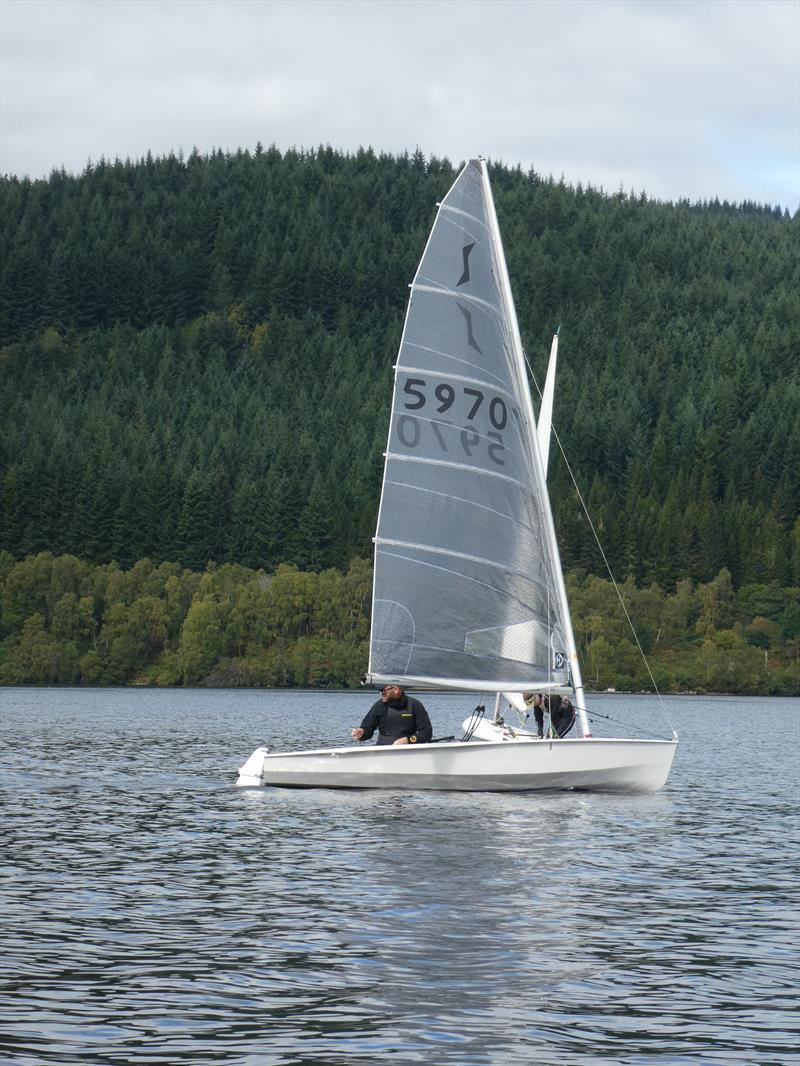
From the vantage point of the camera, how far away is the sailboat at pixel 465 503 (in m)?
38.6

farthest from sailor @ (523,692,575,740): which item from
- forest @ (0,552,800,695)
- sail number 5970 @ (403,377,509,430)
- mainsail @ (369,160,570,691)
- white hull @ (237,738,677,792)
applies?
forest @ (0,552,800,695)

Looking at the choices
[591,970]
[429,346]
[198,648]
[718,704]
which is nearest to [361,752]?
[429,346]

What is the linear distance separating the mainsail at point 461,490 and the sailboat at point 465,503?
29mm

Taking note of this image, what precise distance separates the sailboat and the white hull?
123 cm

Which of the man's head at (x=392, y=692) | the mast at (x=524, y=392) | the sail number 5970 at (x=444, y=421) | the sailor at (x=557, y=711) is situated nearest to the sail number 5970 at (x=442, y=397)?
the sail number 5970 at (x=444, y=421)

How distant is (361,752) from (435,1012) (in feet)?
63.8

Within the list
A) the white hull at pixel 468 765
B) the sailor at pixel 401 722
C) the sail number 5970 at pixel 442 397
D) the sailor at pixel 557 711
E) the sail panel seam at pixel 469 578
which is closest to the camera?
the white hull at pixel 468 765

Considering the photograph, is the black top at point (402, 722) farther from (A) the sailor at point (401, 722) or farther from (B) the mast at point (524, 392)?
(B) the mast at point (524, 392)

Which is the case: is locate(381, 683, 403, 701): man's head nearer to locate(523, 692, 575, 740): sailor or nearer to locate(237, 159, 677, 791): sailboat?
locate(237, 159, 677, 791): sailboat

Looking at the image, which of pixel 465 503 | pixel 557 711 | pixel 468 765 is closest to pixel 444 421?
pixel 465 503

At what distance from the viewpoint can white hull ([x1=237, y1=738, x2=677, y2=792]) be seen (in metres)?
36.1

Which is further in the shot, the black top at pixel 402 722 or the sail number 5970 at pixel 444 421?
the sail number 5970 at pixel 444 421

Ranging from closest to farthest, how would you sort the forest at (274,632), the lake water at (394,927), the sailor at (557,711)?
the lake water at (394,927) < the sailor at (557,711) < the forest at (274,632)

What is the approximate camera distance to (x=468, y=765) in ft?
119
